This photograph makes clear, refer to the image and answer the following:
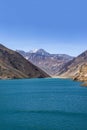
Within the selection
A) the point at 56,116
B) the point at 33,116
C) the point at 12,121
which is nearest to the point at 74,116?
the point at 56,116

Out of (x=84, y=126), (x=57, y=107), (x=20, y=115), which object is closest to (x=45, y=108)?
(x=57, y=107)

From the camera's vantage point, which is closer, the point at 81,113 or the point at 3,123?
the point at 3,123

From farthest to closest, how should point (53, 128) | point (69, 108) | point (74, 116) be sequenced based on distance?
point (69, 108)
point (74, 116)
point (53, 128)

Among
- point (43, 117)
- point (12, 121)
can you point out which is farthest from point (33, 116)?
point (12, 121)

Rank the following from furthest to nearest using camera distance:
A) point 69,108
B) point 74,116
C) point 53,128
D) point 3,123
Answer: point 69,108
point 74,116
point 3,123
point 53,128

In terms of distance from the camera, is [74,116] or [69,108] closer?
[74,116]

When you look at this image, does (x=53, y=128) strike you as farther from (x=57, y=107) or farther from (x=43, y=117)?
Result: (x=57, y=107)

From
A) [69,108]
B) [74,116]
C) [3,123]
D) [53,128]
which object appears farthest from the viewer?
[69,108]

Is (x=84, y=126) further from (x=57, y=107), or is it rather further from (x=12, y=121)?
(x=57, y=107)

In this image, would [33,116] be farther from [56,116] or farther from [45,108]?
[45,108]
